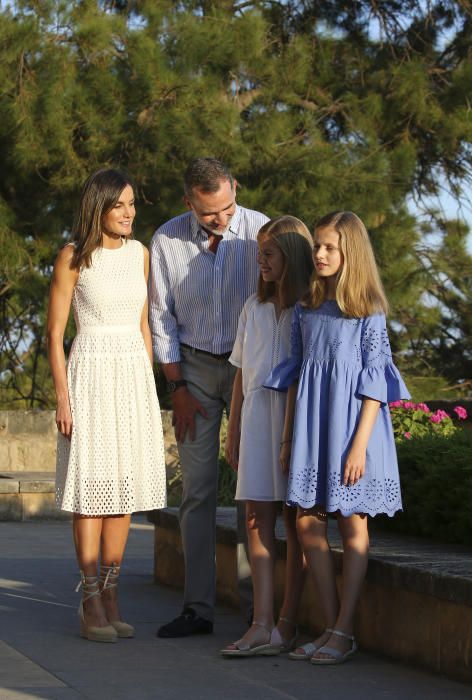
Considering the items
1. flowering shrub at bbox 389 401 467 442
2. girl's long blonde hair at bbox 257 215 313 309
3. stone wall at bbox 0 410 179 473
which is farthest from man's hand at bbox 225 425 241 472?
stone wall at bbox 0 410 179 473

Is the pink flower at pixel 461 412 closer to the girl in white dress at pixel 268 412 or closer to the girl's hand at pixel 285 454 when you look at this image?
the girl in white dress at pixel 268 412

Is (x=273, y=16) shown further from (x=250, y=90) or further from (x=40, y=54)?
(x=40, y=54)

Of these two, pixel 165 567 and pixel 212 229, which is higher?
pixel 212 229

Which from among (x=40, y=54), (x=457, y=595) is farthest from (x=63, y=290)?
(x=40, y=54)

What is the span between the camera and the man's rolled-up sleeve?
494 centimetres

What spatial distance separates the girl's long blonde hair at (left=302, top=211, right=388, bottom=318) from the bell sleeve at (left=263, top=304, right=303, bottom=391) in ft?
0.25

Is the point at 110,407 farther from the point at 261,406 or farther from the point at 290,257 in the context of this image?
the point at 290,257

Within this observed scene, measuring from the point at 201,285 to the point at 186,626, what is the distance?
51.9 inches

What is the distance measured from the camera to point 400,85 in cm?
1219

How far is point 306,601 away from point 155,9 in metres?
8.02

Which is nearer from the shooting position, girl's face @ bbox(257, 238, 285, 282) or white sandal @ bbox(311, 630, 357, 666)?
white sandal @ bbox(311, 630, 357, 666)

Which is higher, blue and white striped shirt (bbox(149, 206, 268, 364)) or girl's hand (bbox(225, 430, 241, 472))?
blue and white striped shirt (bbox(149, 206, 268, 364))

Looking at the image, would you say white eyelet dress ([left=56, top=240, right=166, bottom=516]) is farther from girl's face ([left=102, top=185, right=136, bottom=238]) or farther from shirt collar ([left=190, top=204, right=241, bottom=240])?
shirt collar ([left=190, top=204, right=241, bottom=240])

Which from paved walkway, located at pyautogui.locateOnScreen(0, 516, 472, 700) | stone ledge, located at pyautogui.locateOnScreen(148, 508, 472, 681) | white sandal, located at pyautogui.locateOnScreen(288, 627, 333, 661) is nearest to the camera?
paved walkway, located at pyautogui.locateOnScreen(0, 516, 472, 700)
